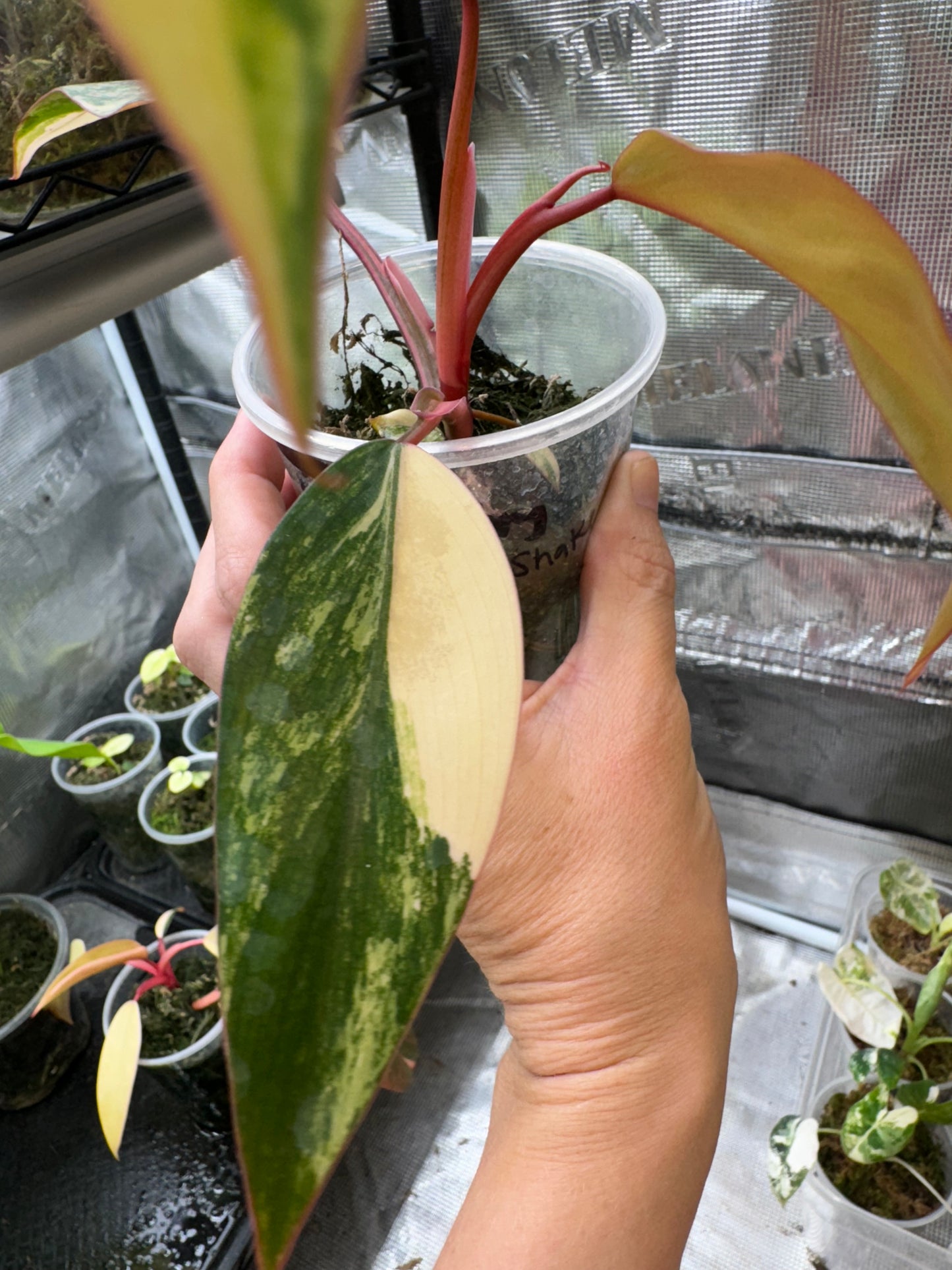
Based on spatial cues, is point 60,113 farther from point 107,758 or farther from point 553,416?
point 107,758

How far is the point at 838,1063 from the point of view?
2.33ft

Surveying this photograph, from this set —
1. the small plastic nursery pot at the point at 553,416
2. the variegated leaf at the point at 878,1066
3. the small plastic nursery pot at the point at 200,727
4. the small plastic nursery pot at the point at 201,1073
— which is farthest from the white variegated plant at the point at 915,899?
the small plastic nursery pot at the point at 200,727

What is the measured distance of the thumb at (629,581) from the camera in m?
0.34

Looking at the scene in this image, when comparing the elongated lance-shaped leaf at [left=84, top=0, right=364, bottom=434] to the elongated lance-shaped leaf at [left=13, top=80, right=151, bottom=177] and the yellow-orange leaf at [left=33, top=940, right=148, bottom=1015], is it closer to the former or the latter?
the elongated lance-shaped leaf at [left=13, top=80, right=151, bottom=177]

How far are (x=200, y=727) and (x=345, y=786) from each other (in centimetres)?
78

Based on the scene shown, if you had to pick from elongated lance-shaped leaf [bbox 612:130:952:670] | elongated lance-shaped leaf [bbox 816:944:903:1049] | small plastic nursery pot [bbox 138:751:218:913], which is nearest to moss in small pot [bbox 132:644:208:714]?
small plastic nursery pot [bbox 138:751:218:913]

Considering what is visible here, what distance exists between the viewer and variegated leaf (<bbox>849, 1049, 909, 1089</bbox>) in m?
0.60

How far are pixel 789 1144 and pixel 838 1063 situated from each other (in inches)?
5.8

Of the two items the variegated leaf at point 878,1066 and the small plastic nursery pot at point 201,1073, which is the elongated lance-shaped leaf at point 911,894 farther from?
the small plastic nursery pot at point 201,1073

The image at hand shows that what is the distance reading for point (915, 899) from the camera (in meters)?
0.68

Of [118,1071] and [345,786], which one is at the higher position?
[345,786]

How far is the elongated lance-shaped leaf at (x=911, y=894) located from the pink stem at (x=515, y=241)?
608 mm

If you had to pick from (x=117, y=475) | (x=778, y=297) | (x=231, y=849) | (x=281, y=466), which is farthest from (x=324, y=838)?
(x=117, y=475)

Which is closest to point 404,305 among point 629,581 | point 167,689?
point 629,581
